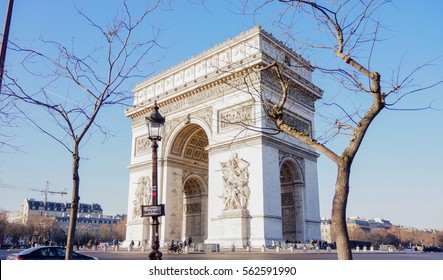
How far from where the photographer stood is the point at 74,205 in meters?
8.02

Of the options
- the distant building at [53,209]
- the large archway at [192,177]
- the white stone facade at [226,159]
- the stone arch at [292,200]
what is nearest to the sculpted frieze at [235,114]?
the white stone facade at [226,159]

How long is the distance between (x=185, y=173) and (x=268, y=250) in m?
11.5

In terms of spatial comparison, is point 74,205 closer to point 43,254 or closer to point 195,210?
point 43,254

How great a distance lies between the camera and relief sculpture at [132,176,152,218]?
30.2 metres

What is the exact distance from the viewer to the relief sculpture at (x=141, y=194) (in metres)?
30.2

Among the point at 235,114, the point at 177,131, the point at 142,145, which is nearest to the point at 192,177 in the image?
the point at 177,131

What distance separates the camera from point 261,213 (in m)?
22.6

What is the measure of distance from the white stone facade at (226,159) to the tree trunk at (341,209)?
14.9m

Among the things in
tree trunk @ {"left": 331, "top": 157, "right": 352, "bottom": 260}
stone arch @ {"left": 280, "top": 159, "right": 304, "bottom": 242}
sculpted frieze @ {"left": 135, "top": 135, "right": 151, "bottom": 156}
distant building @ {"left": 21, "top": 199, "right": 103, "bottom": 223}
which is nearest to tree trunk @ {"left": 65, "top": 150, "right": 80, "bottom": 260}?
tree trunk @ {"left": 331, "top": 157, "right": 352, "bottom": 260}

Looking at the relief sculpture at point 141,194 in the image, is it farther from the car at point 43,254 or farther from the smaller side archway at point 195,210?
the car at point 43,254

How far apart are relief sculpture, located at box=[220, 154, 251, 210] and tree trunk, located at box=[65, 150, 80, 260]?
52.9 ft

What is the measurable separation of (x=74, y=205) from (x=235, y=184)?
16.9 meters
